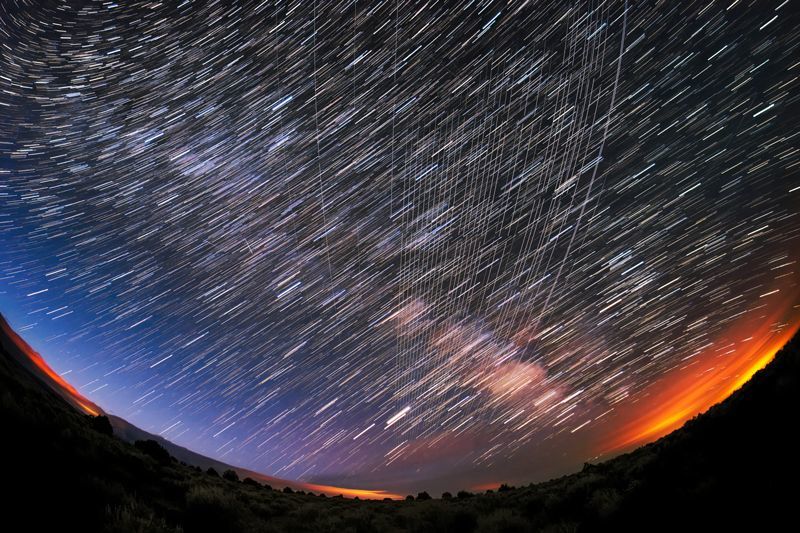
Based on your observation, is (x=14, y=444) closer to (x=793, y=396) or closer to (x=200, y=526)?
A: (x=200, y=526)

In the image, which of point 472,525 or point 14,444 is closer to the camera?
point 14,444

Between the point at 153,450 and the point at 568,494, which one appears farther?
A: the point at 153,450

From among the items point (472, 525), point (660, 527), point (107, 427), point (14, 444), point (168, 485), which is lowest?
point (472, 525)

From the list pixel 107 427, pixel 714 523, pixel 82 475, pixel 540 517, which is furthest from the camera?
pixel 107 427

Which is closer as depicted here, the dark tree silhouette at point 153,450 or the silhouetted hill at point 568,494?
the silhouetted hill at point 568,494

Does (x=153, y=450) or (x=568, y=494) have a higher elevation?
(x=153, y=450)

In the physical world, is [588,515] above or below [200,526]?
below

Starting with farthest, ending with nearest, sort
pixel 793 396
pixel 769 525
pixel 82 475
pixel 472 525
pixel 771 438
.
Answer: pixel 472 525 < pixel 82 475 < pixel 793 396 < pixel 771 438 < pixel 769 525

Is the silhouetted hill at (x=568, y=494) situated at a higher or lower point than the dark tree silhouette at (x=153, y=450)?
lower

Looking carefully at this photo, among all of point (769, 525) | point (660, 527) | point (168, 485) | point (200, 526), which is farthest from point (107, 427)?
point (769, 525)

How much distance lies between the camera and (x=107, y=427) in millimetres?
11820

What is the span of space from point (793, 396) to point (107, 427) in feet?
57.8

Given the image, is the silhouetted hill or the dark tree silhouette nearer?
the silhouetted hill

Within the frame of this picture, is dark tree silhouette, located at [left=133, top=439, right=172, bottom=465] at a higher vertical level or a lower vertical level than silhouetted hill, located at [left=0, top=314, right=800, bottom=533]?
higher
